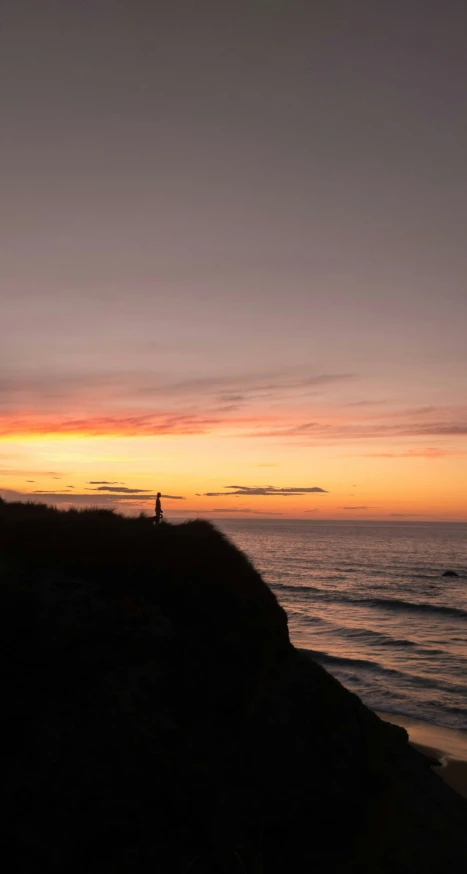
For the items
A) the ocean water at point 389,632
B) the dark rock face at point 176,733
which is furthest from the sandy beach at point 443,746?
the dark rock face at point 176,733

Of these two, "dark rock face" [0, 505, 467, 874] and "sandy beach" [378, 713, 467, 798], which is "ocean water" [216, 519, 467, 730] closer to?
"sandy beach" [378, 713, 467, 798]

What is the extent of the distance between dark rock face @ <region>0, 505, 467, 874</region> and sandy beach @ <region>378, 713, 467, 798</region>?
2094 mm

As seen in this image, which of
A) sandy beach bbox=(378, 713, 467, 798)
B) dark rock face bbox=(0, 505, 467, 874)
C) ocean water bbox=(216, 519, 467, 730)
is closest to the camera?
dark rock face bbox=(0, 505, 467, 874)

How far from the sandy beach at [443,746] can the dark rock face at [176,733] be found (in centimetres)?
209

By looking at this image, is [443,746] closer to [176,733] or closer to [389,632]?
[176,733]

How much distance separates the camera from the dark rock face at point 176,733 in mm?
10906

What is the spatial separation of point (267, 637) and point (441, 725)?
45.3 feet

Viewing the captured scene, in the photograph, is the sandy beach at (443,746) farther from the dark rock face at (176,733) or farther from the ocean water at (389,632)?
the dark rock face at (176,733)

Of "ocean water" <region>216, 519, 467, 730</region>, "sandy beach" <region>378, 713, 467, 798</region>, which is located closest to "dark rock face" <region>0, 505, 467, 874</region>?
"sandy beach" <region>378, 713, 467, 798</region>

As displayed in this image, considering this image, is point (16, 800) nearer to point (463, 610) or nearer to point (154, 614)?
point (154, 614)

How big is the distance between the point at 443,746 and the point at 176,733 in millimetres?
14245

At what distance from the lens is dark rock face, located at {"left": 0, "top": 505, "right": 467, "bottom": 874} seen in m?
10.9

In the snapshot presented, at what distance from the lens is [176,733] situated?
12359mm

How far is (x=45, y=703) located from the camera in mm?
11648
